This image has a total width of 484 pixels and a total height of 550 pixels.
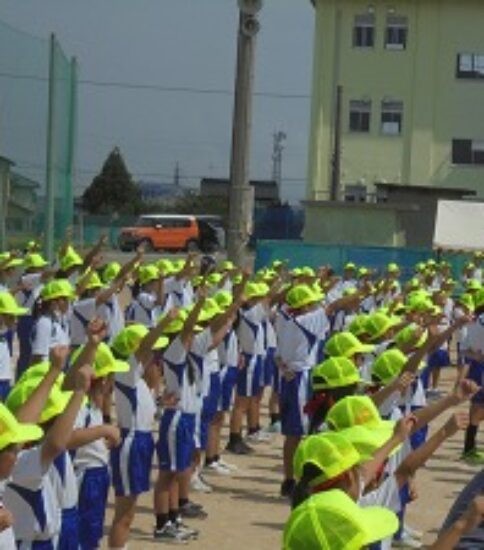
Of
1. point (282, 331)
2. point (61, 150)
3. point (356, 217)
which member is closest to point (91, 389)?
point (282, 331)

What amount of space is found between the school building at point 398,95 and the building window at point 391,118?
4cm

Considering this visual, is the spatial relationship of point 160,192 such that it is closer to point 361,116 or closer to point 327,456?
point 361,116

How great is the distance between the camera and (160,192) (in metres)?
87.4

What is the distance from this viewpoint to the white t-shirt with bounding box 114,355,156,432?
8742 millimetres

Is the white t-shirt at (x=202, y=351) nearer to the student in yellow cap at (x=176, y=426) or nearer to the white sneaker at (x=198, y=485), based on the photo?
the student in yellow cap at (x=176, y=426)

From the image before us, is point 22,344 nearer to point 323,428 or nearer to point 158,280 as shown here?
point 158,280

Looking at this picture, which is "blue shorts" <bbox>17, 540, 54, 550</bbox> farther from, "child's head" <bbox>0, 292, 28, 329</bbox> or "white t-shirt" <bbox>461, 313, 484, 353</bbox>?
"white t-shirt" <bbox>461, 313, 484, 353</bbox>

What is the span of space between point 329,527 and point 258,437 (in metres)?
10.3

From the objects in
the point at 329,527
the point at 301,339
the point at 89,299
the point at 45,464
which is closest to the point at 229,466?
the point at 301,339

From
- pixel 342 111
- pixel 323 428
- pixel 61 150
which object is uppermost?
pixel 342 111

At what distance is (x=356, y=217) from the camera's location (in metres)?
33.2

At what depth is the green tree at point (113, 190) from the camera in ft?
240

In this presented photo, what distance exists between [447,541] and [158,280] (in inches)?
455

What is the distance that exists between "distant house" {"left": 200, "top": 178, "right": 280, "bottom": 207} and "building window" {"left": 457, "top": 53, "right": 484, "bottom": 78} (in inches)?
651
